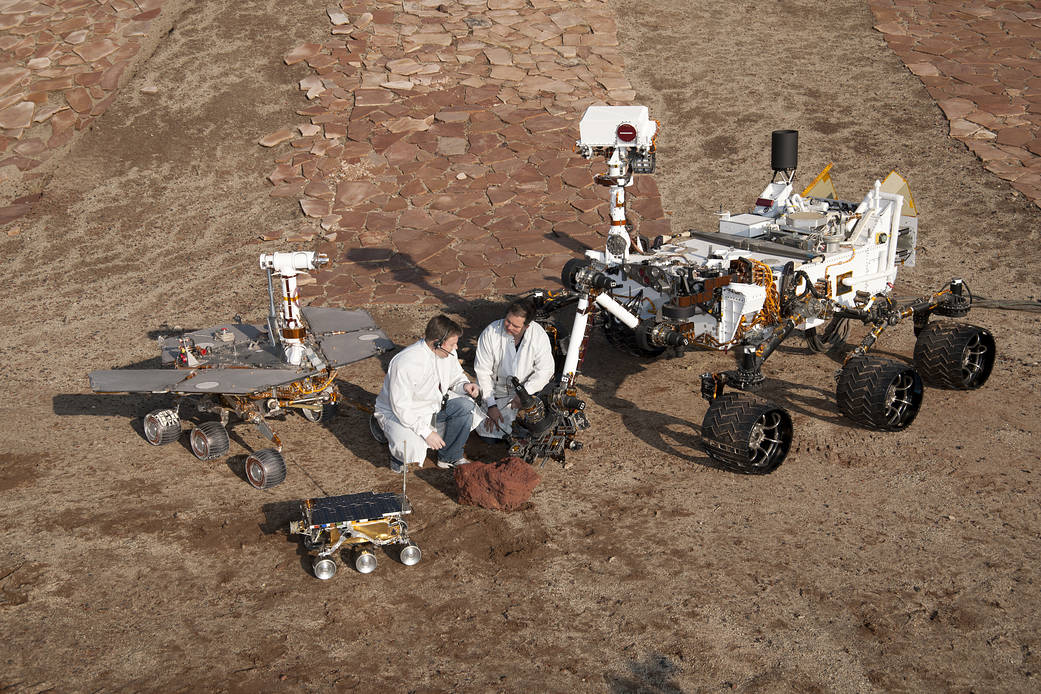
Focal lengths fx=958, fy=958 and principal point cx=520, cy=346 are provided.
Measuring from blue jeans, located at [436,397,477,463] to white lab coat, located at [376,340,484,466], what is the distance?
158 millimetres

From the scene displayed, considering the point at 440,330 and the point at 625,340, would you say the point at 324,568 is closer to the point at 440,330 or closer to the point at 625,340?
the point at 440,330

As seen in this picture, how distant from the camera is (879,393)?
8.53 metres

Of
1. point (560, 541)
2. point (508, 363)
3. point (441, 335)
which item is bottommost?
point (560, 541)

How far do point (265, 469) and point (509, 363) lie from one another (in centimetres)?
236

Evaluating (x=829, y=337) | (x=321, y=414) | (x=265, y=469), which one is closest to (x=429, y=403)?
(x=265, y=469)

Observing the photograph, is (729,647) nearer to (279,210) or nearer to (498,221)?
(498,221)

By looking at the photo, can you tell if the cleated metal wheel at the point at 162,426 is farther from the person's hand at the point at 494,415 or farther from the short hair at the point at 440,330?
the person's hand at the point at 494,415

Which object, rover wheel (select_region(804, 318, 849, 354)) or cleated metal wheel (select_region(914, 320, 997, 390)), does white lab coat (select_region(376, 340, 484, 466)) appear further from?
cleated metal wheel (select_region(914, 320, 997, 390))

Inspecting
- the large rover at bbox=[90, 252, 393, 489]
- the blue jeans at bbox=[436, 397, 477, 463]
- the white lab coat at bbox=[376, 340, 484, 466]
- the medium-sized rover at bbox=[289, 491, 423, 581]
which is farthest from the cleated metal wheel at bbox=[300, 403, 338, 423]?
the medium-sized rover at bbox=[289, 491, 423, 581]

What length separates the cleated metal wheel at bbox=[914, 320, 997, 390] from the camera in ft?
30.7

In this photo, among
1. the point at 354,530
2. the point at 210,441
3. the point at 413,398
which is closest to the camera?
the point at 354,530

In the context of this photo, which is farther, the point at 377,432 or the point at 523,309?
the point at 377,432

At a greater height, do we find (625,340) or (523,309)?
(523,309)

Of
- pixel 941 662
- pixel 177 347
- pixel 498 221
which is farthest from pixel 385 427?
pixel 498 221
